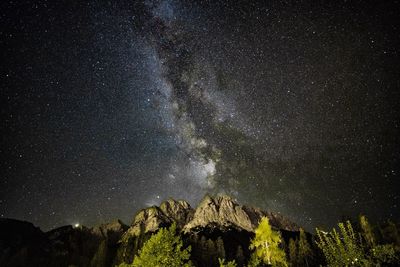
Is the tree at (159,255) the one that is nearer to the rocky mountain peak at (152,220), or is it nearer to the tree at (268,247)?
the tree at (268,247)

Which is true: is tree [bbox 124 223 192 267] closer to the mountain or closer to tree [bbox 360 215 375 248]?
tree [bbox 360 215 375 248]

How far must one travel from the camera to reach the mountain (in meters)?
91.1

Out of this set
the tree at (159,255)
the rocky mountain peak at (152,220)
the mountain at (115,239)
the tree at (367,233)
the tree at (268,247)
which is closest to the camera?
the tree at (159,255)

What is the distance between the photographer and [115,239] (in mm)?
159625

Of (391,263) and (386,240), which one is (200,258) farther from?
(391,263)

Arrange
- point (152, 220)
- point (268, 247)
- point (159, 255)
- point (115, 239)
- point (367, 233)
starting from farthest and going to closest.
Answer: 1. point (152, 220)
2. point (115, 239)
3. point (367, 233)
4. point (268, 247)
5. point (159, 255)

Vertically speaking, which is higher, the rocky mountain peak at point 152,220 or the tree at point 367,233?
the rocky mountain peak at point 152,220

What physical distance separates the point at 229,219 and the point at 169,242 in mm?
186556

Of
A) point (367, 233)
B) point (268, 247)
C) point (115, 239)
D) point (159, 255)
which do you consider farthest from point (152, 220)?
point (159, 255)

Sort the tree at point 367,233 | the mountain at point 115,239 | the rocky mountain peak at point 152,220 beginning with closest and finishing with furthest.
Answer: the tree at point 367,233 → the mountain at point 115,239 → the rocky mountain peak at point 152,220

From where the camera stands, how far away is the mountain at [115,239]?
91.1 m

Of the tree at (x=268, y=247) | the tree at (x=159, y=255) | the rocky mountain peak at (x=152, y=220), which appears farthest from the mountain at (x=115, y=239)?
the tree at (x=159, y=255)

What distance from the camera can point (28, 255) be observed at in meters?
117

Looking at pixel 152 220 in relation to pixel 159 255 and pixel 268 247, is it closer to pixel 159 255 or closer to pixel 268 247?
pixel 268 247
